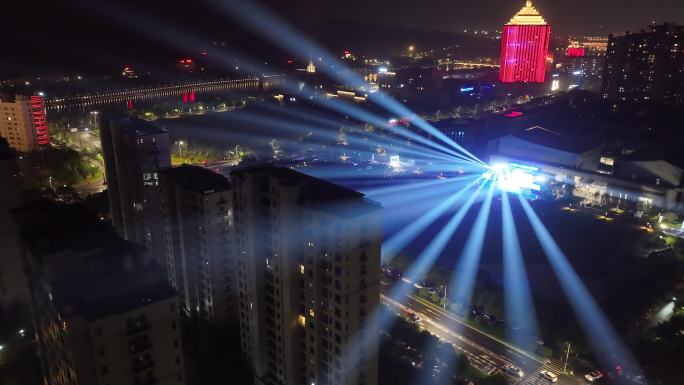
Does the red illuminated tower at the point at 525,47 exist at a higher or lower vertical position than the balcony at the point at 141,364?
higher

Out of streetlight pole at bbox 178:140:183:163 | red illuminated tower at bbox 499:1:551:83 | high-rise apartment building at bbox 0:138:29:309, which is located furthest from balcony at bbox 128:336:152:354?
red illuminated tower at bbox 499:1:551:83

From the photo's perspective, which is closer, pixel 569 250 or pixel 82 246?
pixel 82 246

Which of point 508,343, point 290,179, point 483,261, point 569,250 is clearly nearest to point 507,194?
point 569,250

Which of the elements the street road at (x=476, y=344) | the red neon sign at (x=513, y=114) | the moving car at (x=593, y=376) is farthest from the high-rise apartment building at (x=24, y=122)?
the red neon sign at (x=513, y=114)

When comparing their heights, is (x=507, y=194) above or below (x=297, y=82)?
below

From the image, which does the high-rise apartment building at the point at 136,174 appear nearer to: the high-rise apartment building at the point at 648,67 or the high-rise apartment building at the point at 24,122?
the high-rise apartment building at the point at 24,122

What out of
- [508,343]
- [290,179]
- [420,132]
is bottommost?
[508,343]

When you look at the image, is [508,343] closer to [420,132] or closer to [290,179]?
[290,179]
